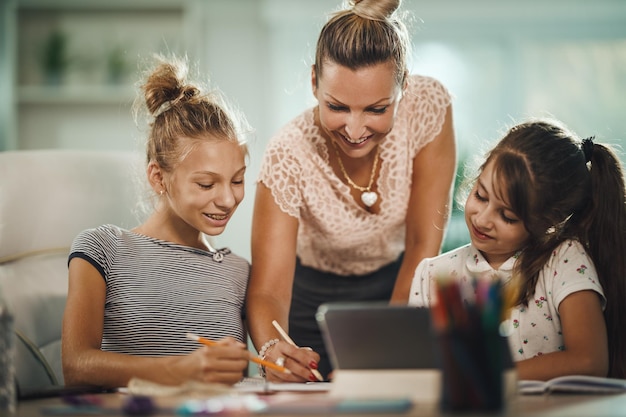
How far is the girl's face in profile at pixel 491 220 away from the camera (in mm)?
1599

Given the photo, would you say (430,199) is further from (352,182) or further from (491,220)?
(491,220)

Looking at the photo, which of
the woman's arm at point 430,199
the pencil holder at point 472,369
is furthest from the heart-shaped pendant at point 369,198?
the pencil holder at point 472,369

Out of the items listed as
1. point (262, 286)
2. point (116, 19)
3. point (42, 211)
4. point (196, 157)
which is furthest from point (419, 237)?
point (116, 19)

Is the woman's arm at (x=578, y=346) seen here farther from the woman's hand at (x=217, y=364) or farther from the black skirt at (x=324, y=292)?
the black skirt at (x=324, y=292)

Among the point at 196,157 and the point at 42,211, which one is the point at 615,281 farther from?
the point at 42,211

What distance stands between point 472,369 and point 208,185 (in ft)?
3.18

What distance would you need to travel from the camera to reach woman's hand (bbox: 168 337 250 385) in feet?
3.96

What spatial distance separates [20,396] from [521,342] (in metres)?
0.92

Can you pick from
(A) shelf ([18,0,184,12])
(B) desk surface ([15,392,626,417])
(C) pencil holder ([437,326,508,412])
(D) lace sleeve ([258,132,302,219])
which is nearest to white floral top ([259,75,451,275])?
(D) lace sleeve ([258,132,302,219])

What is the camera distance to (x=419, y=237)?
2.05m

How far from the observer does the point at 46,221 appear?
6.23 feet

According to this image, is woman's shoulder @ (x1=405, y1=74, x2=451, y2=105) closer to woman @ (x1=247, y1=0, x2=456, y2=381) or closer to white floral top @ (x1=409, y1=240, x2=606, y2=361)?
woman @ (x1=247, y1=0, x2=456, y2=381)

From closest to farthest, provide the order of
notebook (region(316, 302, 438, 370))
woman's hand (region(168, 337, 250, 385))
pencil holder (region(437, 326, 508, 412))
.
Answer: pencil holder (region(437, 326, 508, 412)), notebook (region(316, 302, 438, 370)), woman's hand (region(168, 337, 250, 385))

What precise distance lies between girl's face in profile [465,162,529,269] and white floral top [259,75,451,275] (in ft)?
1.48
